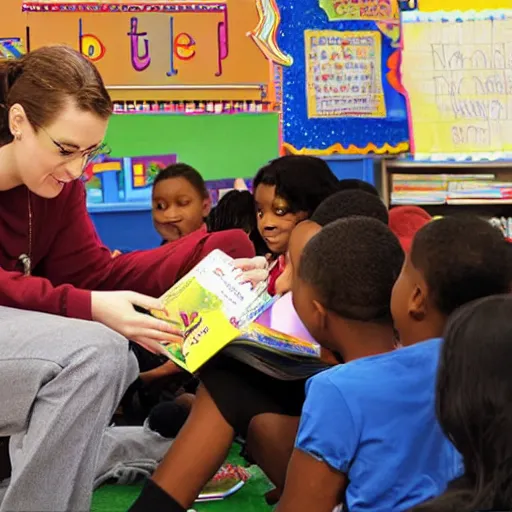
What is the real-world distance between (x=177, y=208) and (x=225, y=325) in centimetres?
159

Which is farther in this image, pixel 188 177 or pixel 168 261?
pixel 188 177

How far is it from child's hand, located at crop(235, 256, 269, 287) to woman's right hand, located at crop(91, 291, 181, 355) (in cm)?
16

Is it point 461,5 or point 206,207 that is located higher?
point 461,5

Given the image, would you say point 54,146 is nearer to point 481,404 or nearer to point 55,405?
point 55,405

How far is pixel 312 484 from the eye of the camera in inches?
43.1

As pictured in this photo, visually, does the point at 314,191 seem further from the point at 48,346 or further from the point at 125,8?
the point at 125,8

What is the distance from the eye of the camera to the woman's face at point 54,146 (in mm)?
1397

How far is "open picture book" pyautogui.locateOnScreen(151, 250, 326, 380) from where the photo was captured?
1.29m

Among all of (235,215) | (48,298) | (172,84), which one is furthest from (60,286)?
(172,84)

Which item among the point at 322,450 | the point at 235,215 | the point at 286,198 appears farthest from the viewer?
the point at 235,215

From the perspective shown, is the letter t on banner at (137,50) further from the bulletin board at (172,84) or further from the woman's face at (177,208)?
the woman's face at (177,208)

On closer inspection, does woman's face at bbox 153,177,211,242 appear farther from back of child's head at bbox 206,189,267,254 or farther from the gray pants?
the gray pants

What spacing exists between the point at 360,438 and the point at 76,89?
746 mm

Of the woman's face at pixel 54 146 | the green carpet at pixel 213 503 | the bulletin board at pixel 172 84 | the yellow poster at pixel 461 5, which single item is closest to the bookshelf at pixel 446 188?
the bulletin board at pixel 172 84
